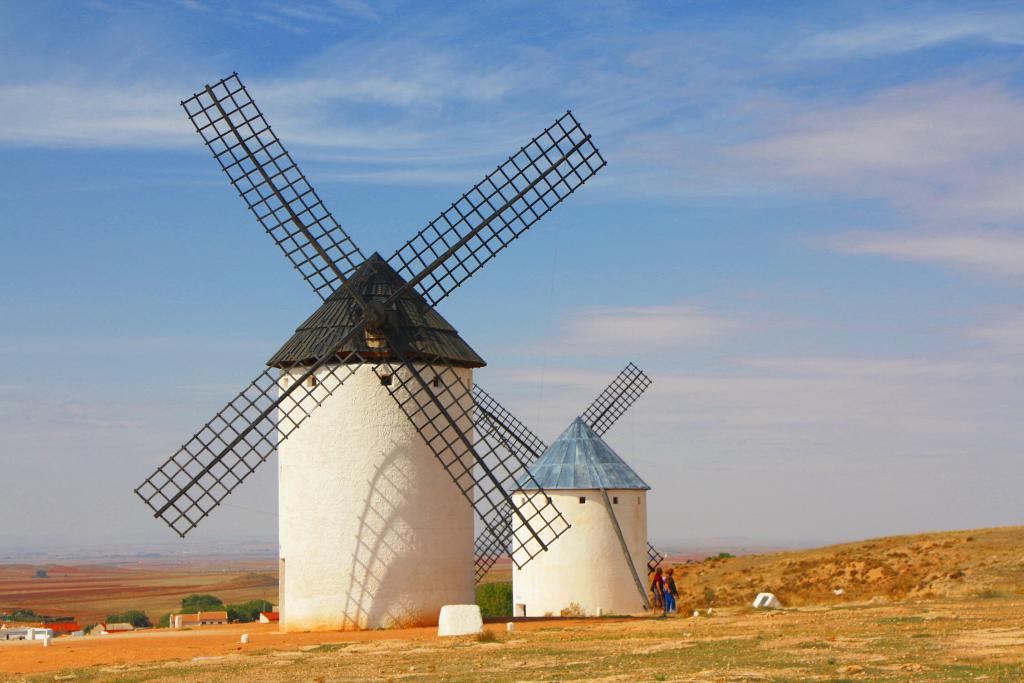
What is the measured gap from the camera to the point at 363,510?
2516 cm

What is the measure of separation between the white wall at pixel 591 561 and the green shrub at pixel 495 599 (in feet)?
23.9

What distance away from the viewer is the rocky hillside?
38969 millimetres

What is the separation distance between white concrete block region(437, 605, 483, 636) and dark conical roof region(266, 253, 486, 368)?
526 cm

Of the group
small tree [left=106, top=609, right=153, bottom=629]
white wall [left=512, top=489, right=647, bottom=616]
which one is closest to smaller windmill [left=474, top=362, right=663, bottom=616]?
white wall [left=512, top=489, right=647, bottom=616]

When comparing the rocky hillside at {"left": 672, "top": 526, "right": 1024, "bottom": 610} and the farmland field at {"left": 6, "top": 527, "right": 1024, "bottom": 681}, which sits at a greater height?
the rocky hillside at {"left": 672, "top": 526, "right": 1024, "bottom": 610}

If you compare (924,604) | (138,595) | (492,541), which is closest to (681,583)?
(492,541)

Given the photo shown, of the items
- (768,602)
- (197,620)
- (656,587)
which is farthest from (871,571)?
(197,620)

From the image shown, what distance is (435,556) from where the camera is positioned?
2564cm

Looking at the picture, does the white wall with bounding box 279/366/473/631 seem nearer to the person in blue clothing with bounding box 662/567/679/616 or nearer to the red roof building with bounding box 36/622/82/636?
the person in blue clothing with bounding box 662/567/679/616

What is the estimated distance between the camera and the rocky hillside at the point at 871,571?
128 feet

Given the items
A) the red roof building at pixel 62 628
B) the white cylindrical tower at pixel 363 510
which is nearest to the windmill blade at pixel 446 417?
the white cylindrical tower at pixel 363 510

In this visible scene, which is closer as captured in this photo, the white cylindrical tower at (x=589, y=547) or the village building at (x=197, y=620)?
the village building at (x=197, y=620)

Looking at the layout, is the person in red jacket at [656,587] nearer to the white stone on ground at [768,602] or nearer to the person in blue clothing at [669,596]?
the person in blue clothing at [669,596]

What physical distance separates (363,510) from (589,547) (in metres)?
10.6
